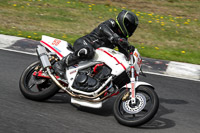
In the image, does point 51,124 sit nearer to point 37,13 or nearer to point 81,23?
point 81,23

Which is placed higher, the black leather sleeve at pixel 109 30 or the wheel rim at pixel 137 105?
the black leather sleeve at pixel 109 30

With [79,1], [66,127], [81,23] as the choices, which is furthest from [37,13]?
[66,127]

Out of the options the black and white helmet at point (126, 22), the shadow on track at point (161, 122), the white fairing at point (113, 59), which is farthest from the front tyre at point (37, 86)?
the shadow on track at point (161, 122)

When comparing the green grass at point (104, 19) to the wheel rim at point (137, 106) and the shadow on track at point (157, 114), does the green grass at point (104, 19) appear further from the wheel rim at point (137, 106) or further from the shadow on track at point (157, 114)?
the wheel rim at point (137, 106)

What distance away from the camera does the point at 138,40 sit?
11.0m

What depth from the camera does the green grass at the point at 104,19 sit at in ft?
33.7

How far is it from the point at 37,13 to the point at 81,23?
1.76 m

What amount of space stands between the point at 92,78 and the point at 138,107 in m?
0.80

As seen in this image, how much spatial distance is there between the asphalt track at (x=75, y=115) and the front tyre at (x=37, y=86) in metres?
0.11

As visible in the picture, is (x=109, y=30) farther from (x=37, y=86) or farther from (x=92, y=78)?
(x=37, y=86)

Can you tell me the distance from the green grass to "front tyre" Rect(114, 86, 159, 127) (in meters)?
4.33

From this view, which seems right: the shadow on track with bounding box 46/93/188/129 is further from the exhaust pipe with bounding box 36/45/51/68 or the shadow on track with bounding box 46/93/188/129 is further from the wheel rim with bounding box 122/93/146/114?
the exhaust pipe with bounding box 36/45/51/68

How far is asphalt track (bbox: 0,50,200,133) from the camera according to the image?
459cm

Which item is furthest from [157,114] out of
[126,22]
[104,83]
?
[126,22]
